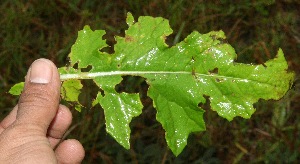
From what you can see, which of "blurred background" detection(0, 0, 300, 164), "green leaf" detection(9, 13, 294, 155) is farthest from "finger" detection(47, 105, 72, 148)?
"blurred background" detection(0, 0, 300, 164)

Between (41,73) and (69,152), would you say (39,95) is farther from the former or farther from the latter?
(69,152)

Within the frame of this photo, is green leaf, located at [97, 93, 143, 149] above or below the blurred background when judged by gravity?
above

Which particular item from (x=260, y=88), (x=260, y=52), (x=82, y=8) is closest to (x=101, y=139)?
(x=82, y=8)

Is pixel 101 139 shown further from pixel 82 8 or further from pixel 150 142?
pixel 82 8

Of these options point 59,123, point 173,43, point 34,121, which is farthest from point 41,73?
point 173,43

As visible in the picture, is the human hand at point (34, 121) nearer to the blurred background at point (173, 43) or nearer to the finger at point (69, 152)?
the finger at point (69, 152)

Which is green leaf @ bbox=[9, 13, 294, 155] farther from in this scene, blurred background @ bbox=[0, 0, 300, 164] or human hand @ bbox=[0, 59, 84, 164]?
blurred background @ bbox=[0, 0, 300, 164]

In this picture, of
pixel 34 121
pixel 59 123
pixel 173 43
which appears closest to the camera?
pixel 34 121
